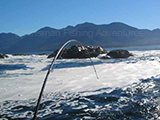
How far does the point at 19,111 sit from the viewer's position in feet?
13.0

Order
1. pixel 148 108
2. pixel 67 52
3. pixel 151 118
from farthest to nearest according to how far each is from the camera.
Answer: pixel 67 52, pixel 148 108, pixel 151 118

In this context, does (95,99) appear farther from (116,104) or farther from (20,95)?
(20,95)

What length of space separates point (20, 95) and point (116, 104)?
3.48 m

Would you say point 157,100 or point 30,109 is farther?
point 157,100

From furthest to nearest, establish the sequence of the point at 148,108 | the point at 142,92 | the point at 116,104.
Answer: the point at 142,92 < the point at 116,104 < the point at 148,108

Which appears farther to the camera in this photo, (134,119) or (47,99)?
(47,99)

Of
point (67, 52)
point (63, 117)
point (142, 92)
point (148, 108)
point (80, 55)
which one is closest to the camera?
point (63, 117)

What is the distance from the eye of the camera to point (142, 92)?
5227 millimetres

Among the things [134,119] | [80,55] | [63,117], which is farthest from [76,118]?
[80,55]

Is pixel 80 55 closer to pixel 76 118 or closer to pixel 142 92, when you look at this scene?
pixel 142 92

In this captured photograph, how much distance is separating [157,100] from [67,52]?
78.6ft

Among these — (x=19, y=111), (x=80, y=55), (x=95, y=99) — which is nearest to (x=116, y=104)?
(x=95, y=99)

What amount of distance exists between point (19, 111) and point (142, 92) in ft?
13.6

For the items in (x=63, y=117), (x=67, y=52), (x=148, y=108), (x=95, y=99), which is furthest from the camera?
(x=67, y=52)
